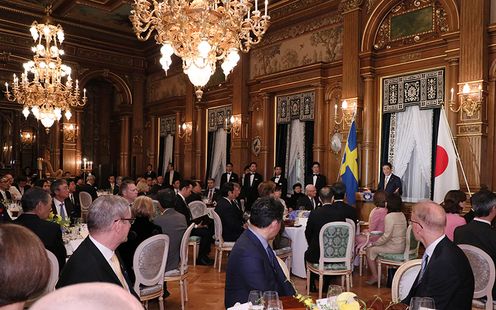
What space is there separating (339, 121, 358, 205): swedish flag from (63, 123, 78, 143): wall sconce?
34.1ft

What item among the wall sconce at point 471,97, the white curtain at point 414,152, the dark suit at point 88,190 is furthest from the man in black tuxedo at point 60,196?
the wall sconce at point 471,97

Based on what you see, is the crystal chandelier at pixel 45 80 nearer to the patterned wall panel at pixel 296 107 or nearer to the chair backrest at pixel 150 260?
the patterned wall panel at pixel 296 107

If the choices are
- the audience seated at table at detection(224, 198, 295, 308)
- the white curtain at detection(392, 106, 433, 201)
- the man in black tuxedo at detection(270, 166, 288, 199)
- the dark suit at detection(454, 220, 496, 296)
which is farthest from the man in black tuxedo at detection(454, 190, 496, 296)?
the man in black tuxedo at detection(270, 166, 288, 199)

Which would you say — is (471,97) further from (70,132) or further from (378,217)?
(70,132)

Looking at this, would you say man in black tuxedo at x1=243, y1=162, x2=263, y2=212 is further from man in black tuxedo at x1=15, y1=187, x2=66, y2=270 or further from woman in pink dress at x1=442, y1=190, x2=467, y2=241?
man in black tuxedo at x1=15, y1=187, x2=66, y2=270

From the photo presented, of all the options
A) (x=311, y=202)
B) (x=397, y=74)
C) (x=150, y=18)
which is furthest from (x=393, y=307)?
(x=397, y=74)

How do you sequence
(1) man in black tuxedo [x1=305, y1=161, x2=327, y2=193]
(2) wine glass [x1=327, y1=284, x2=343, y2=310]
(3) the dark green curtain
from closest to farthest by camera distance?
(2) wine glass [x1=327, y1=284, x2=343, y2=310] → (1) man in black tuxedo [x1=305, y1=161, x2=327, y2=193] → (3) the dark green curtain

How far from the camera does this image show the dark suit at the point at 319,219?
5273mm

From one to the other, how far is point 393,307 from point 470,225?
77.6 inches

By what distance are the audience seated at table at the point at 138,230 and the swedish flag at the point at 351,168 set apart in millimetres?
4718

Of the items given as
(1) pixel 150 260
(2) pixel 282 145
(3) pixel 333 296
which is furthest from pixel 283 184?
(3) pixel 333 296

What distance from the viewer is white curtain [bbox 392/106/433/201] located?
26.7ft

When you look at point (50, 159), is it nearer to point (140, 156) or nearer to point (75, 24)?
point (140, 156)

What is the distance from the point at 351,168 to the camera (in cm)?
820
